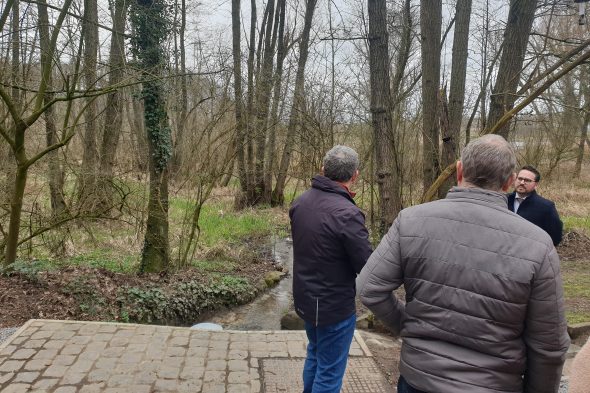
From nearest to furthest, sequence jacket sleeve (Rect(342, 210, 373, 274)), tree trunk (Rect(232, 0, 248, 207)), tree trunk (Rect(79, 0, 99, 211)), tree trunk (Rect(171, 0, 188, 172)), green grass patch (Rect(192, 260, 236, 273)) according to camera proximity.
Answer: jacket sleeve (Rect(342, 210, 373, 274)) → tree trunk (Rect(79, 0, 99, 211)) → tree trunk (Rect(171, 0, 188, 172)) → green grass patch (Rect(192, 260, 236, 273)) → tree trunk (Rect(232, 0, 248, 207))

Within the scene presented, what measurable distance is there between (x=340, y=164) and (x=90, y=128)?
9571 millimetres

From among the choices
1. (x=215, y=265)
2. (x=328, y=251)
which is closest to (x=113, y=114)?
(x=215, y=265)

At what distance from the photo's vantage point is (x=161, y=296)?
7125mm

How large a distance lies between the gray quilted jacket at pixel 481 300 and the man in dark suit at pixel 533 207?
3349 mm

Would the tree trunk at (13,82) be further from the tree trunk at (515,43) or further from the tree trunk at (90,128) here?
the tree trunk at (515,43)

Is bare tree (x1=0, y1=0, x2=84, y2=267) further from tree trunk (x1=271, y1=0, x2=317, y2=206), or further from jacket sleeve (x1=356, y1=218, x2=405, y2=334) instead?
tree trunk (x1=271, y1=0, x2=317, y2=206)

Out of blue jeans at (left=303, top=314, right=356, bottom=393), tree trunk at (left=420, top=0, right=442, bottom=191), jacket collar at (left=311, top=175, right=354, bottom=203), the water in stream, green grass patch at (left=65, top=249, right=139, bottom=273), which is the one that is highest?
tree trunk at (left=420, top=0, right=442, bottom=191)

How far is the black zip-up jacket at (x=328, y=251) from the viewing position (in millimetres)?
2883

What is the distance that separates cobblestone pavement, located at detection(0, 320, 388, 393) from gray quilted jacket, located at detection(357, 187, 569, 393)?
2238 millimetres

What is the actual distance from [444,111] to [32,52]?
6332mm

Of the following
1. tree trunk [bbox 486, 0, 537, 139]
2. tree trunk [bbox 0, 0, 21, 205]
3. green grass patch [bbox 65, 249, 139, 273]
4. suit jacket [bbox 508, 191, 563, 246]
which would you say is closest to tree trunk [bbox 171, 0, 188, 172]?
green grass patch [bbox 65, 249, 139, 273]

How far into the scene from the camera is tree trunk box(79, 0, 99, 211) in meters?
7.51

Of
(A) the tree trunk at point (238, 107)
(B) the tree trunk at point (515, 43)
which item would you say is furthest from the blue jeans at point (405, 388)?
(A) the tree trunk at point (238, 107)

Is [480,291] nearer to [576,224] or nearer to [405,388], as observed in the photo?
[405,388]
